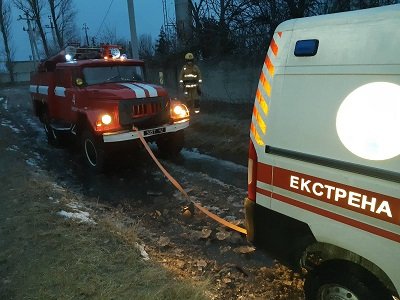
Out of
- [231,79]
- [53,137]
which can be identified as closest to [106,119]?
[53,137]

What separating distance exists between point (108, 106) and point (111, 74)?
1.29 m

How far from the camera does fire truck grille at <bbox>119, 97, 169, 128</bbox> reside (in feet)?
22.6

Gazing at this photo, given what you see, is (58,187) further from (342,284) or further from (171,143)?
(342,284)

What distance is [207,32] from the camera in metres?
15.7

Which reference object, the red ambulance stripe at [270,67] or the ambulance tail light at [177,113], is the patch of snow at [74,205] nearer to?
the ambulance tail light at [177,113]

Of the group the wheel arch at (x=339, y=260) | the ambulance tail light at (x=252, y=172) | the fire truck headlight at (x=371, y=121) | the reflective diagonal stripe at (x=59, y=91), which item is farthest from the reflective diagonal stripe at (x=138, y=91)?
the fire truck headlight at (x=371, y=121)

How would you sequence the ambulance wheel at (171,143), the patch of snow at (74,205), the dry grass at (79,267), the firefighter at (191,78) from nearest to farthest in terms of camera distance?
the dry grass at (79,267)
the patch of snow at (74,205)
the ambulance wheel at (171,143)
the firefighter at (191,78)

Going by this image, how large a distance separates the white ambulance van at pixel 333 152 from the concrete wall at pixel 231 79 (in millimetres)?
9677

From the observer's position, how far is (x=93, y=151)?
24.3 ft

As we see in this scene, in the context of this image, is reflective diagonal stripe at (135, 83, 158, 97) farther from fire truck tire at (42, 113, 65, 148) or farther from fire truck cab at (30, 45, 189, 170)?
fire truck tire at (42, 113, 65, 148)

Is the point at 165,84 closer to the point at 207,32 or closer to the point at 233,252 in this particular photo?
the point at 207,32

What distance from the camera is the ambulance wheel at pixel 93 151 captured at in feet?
23.0

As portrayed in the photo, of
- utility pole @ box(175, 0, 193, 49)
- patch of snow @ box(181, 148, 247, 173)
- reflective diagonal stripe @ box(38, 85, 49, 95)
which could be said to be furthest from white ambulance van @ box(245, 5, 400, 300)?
utility pole @ box(175, 0, 193, 49)

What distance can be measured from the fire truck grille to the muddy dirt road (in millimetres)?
905
